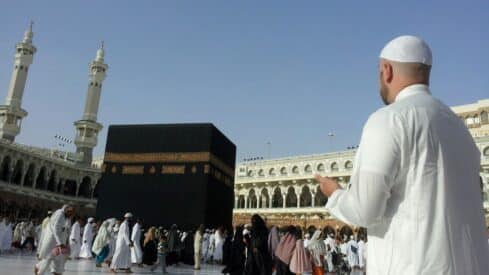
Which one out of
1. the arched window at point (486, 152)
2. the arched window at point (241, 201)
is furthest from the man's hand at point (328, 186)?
the arched window at point (241, 201)

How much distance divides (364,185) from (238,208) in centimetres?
3758

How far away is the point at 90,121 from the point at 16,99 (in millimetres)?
6075

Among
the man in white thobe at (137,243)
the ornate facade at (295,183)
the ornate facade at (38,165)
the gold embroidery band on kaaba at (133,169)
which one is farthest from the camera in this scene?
the ornate facade at (295,183)

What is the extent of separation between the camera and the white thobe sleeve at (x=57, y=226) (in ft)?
17.2

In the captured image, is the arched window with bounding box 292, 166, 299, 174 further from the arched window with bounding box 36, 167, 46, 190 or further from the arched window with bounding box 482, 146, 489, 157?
the arched window with bounding box 36, 167, 46, 190

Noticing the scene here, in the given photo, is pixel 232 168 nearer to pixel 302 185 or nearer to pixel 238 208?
pixel 302 185

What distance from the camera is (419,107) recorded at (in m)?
1.03

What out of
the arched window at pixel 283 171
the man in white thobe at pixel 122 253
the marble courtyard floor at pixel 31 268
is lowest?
the marble courtyard floor at pixel 31 268

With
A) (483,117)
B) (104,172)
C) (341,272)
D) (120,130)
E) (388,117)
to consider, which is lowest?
(341,272)

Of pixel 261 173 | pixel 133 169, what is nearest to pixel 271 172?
pixel 261 173

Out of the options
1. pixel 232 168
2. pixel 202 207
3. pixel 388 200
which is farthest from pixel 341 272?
pixel 388 200

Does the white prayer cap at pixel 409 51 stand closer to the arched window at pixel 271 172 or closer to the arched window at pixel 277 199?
the arched window at pixel 277 199

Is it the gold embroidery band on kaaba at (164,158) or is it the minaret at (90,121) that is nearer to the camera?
the gold embroidery band on kaaba at (164,158)

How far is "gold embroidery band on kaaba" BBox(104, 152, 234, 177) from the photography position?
49.1ft
